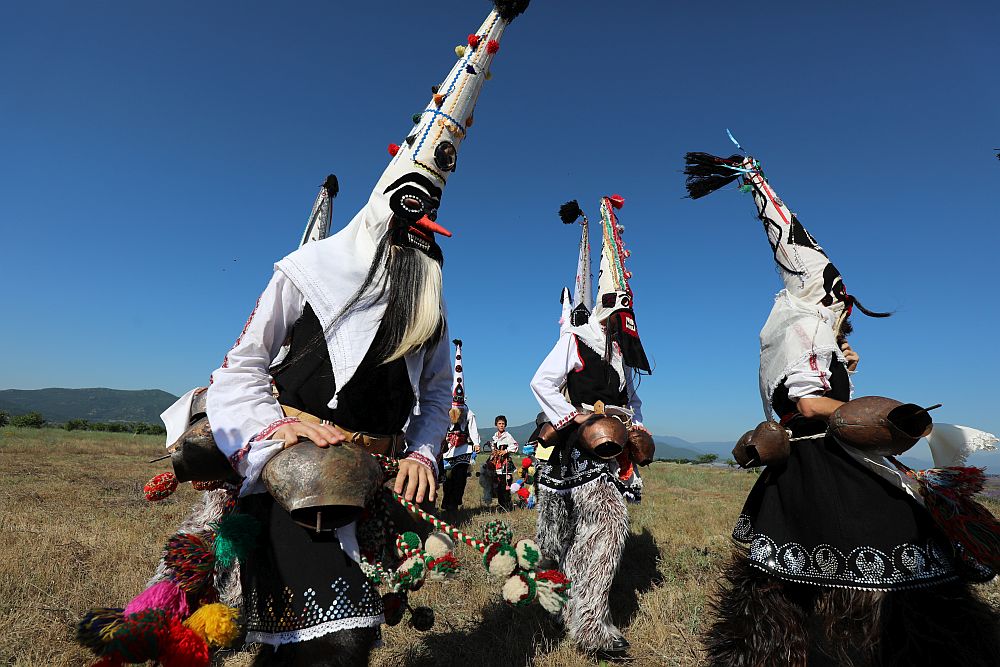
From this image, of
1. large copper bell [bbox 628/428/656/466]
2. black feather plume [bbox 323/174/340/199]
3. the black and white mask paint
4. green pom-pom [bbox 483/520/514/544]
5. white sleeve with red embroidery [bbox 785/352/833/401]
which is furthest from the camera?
black feather plume [bbox 323/174/340/199]

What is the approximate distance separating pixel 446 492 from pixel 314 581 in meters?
7.79

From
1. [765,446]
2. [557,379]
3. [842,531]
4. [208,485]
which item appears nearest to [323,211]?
[557,379]

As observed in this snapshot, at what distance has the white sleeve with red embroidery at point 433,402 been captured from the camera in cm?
222

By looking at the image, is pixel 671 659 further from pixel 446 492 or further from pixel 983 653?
pixel 446 492

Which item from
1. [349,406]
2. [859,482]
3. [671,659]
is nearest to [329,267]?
[349,406]

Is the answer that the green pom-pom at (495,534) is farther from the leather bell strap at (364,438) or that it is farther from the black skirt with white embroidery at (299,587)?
the leather bell strap at (364,438)

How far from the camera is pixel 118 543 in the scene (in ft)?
17.3

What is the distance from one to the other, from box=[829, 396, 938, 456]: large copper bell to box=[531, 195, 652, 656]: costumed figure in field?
1214 millimetres

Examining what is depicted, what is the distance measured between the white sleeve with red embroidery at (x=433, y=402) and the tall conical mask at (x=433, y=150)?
0.49 metres

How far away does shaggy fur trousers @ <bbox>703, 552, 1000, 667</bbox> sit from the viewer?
2.11 meters

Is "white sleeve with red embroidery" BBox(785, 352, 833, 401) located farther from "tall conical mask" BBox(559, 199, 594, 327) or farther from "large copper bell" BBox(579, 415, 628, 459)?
"tall conical mask" BBox(559, 199, 594, 327)

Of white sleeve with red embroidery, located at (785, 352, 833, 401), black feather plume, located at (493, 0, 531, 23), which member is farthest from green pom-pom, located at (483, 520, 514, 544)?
black feather plume, located at (493, 0, 531, 23)

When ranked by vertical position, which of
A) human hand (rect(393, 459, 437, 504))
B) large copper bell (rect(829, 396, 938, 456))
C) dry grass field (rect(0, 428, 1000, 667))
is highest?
large copper bell (rect(829, 396, 938, 456))

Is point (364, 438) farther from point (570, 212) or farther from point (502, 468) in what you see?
point (502, 468)
